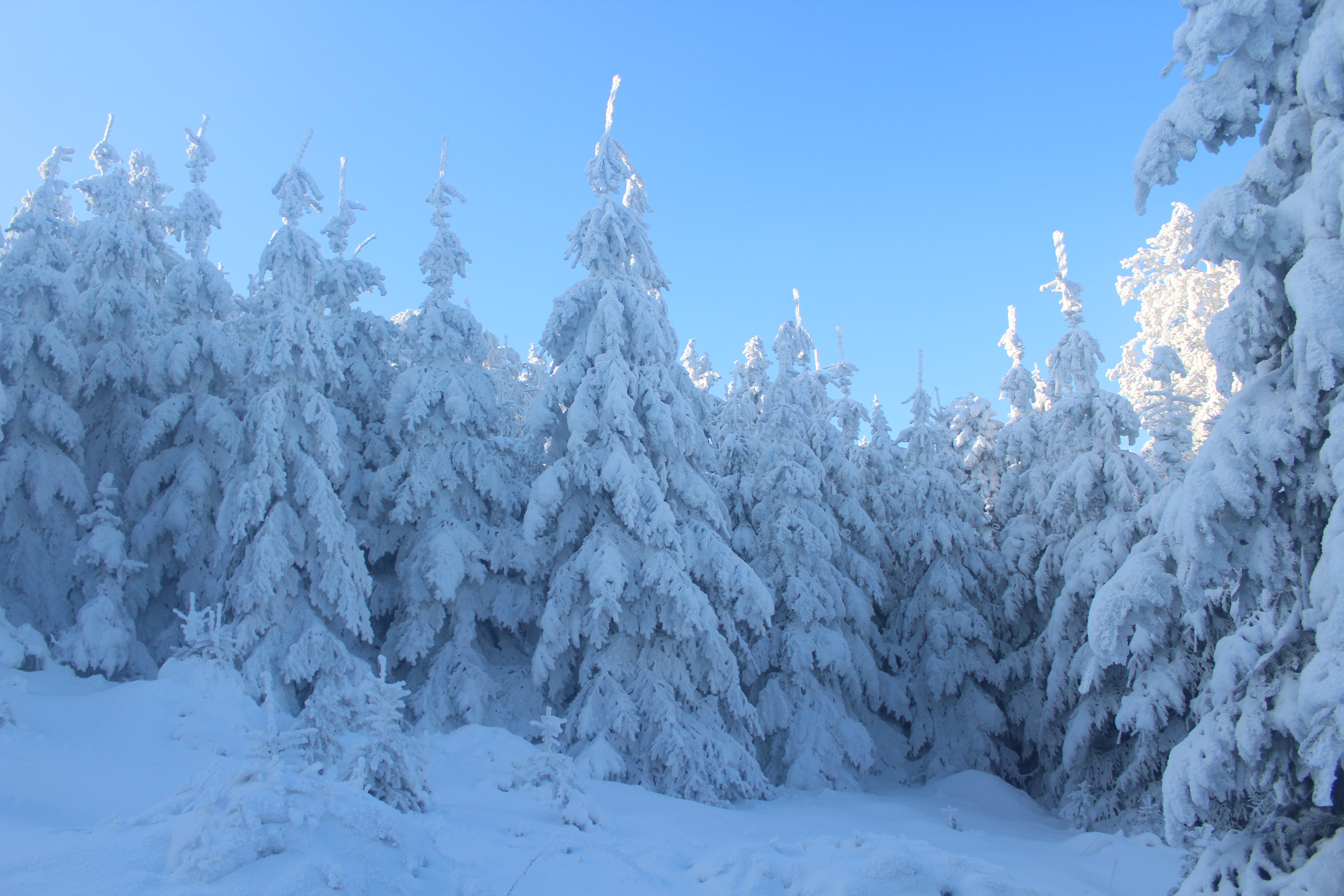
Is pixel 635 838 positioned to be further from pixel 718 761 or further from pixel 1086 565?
pixel 1086 565

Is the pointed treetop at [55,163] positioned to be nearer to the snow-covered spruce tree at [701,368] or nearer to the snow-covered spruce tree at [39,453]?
the snow-covered spruce tree at [39,453]

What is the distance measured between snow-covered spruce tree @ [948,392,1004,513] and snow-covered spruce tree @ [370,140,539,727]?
50.0ft

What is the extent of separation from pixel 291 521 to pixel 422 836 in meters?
10.3

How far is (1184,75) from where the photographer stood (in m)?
6.05

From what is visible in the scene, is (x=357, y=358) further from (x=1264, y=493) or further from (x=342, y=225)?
(x=1264, y=493)

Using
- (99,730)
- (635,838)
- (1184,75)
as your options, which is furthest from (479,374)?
(1184,75)

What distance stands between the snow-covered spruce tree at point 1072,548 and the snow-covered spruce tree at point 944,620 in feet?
3.30

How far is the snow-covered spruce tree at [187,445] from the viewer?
17.3m

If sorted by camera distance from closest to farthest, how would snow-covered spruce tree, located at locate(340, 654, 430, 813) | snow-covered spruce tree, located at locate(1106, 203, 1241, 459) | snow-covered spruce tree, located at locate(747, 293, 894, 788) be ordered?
1. snow-covered spruce tree, located at locate(340, 654, 430, 813)
2. snow-covered spruce tree, located at locate(747, 293, 894, 788)
3. snow-covered spruce tree, located at locate(1106, 203, 1241, 459)

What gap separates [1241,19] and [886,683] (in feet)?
62.8

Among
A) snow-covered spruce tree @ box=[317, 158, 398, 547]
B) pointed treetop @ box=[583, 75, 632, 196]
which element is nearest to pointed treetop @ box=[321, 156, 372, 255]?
snow-covered spruce tree @ box=[317, 158, 398, 547]

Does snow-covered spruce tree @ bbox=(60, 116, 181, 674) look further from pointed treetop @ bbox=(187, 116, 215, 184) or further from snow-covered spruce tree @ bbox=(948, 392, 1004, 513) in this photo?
snow-covered spruce tree @ bbox=(948, 392, 1004, 513)

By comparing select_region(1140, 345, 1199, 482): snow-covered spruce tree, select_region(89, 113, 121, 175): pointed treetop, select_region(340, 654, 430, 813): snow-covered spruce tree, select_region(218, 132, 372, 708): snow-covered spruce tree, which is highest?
select_region(89, 113, 121, 175): pointed treetop

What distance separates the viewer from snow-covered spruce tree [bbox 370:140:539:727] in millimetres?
16516
